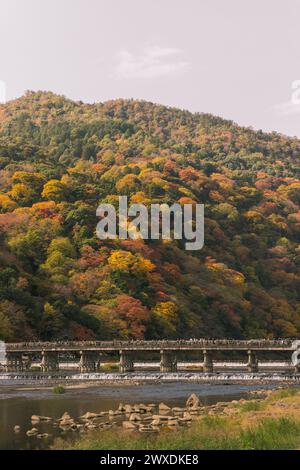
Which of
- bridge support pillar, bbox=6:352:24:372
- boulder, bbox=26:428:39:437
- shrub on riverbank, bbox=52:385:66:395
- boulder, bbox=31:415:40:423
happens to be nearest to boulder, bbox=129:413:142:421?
boulder, bbox=31:415:40:423

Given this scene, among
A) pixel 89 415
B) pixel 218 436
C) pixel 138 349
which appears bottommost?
pixel 138 349

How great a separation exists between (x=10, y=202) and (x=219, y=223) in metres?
47.5

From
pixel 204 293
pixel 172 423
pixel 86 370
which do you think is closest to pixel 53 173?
pixel 204 293

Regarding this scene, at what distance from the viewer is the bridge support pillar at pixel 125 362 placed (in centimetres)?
8541

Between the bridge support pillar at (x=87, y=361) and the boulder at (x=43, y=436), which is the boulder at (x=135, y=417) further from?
the bridge support pillar at (x=87, y=361)

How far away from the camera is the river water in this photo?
38.4 metres

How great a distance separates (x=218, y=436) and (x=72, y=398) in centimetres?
2586

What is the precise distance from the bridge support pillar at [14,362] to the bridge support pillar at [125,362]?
12017 mm

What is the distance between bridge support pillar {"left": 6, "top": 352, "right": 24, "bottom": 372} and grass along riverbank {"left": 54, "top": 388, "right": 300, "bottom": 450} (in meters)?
50.3

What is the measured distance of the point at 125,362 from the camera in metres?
85.8

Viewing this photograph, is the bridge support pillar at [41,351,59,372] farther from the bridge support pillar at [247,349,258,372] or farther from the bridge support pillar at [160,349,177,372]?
the bridge support pillar at [247,349,258,372]

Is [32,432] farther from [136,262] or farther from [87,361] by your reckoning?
[136,262]

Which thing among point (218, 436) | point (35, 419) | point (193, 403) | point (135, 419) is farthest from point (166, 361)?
point (218, 436)

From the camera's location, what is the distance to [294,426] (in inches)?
1336
